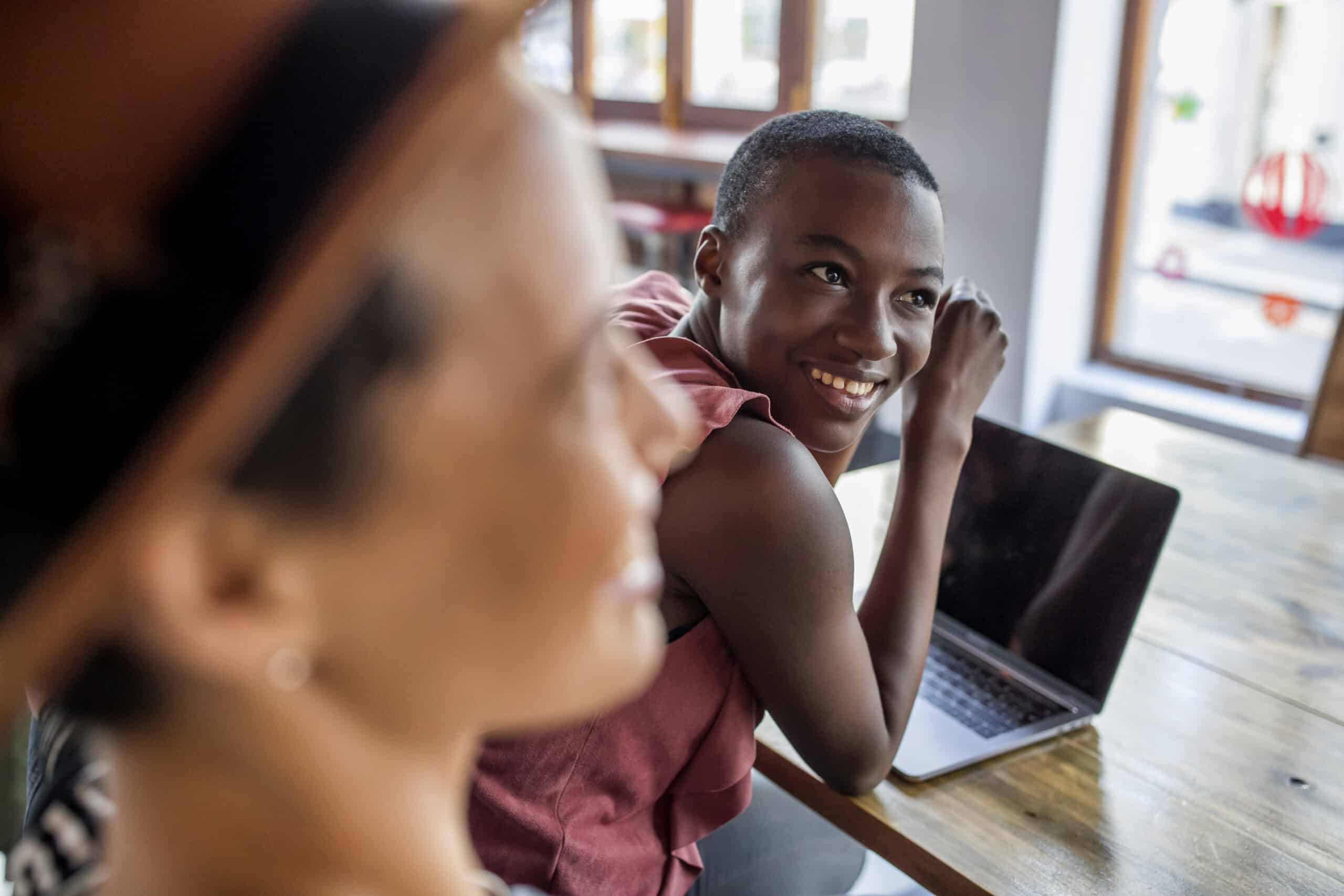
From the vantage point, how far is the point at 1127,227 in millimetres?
3344

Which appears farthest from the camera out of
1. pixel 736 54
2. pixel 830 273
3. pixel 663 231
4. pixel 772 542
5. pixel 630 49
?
pixel 630 49

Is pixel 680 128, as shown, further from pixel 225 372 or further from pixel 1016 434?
pixel 225 372

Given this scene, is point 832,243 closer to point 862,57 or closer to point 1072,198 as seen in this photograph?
point 1072,198

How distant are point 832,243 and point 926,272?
92 mm

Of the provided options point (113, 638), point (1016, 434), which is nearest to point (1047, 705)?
point (1016, 434)

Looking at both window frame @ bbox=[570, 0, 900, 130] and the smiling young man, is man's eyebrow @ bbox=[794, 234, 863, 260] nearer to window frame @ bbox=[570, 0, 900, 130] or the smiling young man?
the smiling young man

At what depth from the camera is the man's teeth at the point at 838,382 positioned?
1003 mm

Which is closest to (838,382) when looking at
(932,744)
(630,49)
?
(932,744)

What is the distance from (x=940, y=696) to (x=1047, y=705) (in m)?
0.10

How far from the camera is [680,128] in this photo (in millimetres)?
4859

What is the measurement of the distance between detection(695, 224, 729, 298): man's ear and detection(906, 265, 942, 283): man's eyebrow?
171 mm

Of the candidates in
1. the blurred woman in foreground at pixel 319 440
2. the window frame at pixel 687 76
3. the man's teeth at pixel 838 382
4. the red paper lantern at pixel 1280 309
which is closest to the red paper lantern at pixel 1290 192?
the red paper lantern at pixel 1280 309

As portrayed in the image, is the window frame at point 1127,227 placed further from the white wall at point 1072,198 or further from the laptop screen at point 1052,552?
the laptop screen at point 1052,552

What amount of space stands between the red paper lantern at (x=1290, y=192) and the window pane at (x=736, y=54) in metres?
1.83
